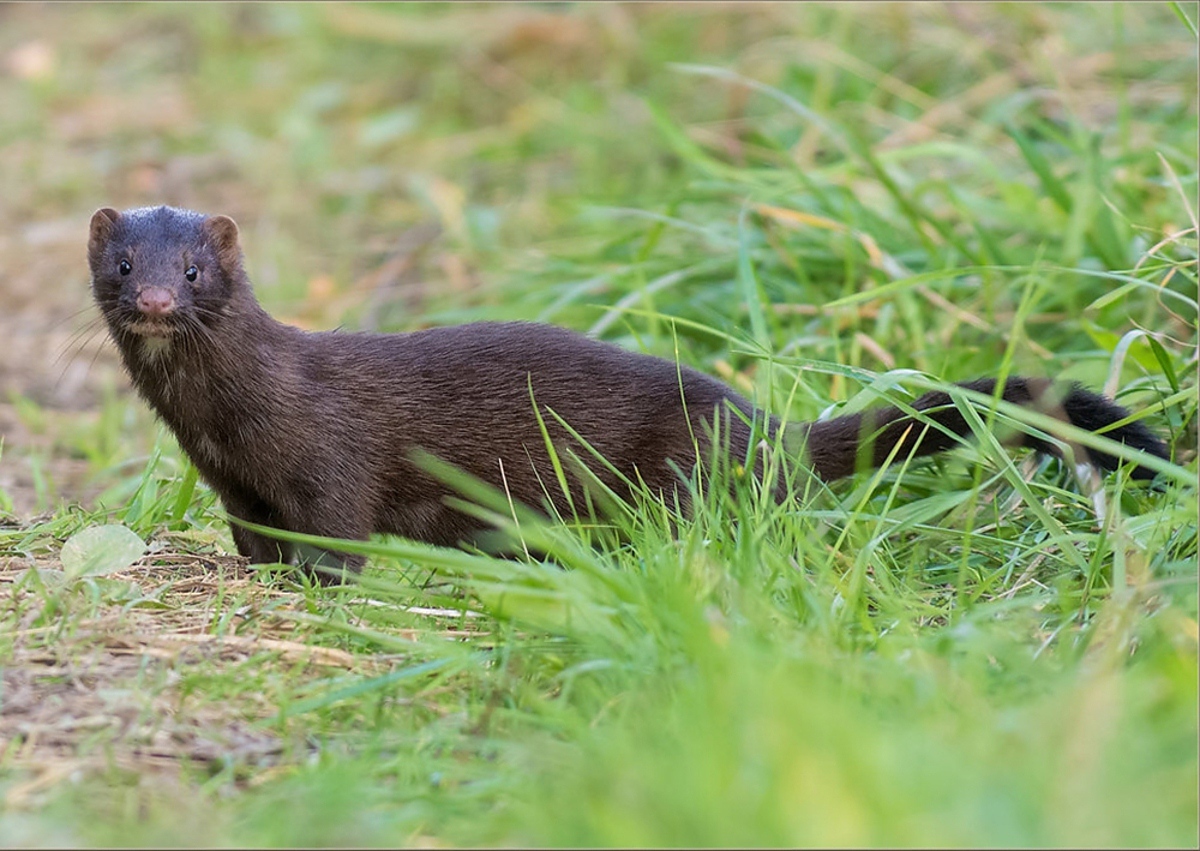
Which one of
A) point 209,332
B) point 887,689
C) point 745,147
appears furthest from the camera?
point 745,147

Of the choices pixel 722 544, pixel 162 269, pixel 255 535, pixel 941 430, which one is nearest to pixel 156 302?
pixel 162 269

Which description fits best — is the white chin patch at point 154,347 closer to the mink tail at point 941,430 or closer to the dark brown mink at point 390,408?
the dark brown mink at point 390,408

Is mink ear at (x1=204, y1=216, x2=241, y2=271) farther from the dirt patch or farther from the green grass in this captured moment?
the dirt patch

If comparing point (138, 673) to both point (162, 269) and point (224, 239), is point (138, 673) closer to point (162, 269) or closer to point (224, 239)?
point (162, 269)

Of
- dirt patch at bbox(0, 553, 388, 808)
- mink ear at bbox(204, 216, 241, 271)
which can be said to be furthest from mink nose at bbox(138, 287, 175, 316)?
dirt patch at bbox(0, 553, 388, 808)

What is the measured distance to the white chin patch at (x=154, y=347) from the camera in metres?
4.29

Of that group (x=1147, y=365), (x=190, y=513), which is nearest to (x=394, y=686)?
(x=190, y=513)

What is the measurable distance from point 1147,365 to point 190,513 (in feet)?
10.2

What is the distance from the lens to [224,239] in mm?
4445

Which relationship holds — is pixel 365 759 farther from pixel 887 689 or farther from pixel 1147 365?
pixel 1147 365

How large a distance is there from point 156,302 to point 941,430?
2158mm

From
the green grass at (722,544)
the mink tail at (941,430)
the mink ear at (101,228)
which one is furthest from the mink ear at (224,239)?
the mink tail at (941,430)

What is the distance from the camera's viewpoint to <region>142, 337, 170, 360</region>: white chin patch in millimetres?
4289

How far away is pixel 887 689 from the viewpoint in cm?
287
